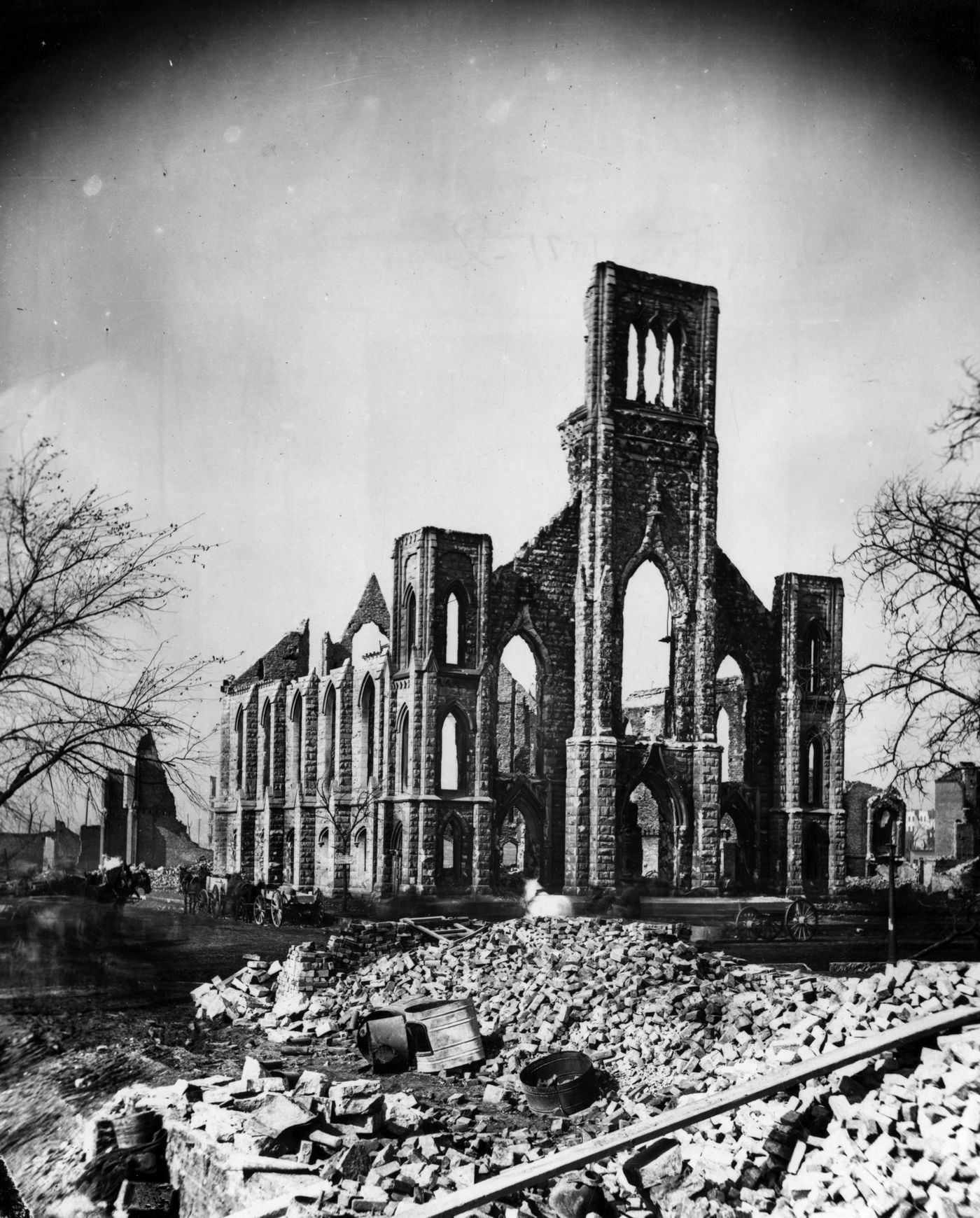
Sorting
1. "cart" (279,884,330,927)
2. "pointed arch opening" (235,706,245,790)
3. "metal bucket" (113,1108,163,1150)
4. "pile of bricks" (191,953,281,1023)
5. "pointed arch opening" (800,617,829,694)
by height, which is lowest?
"cart" (279,884,330,927)

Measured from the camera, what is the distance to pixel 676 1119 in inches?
327

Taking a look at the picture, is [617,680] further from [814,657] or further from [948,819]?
[948,819]

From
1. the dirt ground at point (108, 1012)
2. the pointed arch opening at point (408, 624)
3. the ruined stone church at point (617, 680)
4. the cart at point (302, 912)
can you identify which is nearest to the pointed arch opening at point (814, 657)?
the ruined stone church at point (617, 680)

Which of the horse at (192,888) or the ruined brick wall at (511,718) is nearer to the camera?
the horse at (192,888)

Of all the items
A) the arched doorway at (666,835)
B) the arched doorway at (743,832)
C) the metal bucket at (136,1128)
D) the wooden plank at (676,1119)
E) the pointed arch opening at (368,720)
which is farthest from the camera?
the pointed arch opening at (368,720)

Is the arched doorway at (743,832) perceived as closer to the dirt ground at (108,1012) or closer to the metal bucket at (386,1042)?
the dirt ground at (108,1012)

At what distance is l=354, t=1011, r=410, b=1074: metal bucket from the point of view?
13281mm

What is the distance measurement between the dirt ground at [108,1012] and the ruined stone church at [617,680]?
14.1 feet

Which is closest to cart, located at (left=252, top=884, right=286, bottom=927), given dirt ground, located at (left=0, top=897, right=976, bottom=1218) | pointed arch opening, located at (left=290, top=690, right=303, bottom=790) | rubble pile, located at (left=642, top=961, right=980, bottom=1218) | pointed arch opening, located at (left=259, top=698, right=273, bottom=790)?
dirt ground, located at (left=0, top=897, right=976, bottom=1218)

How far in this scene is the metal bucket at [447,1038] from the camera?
525 inches

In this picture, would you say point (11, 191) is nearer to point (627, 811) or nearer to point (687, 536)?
point (687, 536)

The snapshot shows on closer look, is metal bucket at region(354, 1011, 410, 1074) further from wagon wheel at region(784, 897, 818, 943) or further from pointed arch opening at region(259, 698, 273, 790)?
pointed arch opening at region(259, 698, 273, 790)

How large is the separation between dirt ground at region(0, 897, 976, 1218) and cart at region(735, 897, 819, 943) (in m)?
0.44

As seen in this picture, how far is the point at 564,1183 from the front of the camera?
8.66 metres
